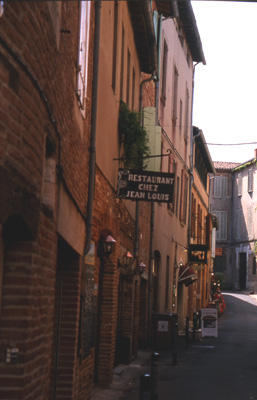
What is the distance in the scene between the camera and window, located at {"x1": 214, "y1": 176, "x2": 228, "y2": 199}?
73.1 metres

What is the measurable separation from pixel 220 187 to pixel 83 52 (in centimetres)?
6449

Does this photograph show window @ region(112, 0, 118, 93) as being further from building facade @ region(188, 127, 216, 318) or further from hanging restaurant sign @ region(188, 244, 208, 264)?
hanging restaurant sign @ region(188, 244, 208, 264)

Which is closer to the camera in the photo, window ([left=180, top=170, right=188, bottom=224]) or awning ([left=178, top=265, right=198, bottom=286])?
awning ([left=178, top=265, right=198, bottom=286])

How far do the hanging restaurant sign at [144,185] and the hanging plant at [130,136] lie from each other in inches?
26.6

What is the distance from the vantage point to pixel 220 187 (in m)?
73.2

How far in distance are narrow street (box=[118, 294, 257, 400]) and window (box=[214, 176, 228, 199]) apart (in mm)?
45804

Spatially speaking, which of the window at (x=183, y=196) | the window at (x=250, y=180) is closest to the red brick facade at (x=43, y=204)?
the window at (x=183, y=196)

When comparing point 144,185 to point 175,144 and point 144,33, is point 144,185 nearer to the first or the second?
point 144,33

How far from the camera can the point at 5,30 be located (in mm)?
4570

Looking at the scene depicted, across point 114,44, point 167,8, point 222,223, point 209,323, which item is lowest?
point 209,323

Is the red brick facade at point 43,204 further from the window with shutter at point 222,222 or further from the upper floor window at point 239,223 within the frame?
the window with shutter at point 222,222

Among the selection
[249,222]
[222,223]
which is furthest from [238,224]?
[249,222]

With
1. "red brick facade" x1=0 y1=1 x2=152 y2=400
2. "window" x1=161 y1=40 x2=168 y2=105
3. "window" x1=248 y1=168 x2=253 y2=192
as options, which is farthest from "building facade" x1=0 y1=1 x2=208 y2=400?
"window" x1=248 y1=168 x2=253 y2=192

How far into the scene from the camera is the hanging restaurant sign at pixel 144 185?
1302 cm
